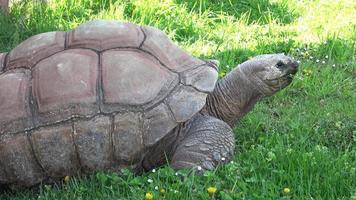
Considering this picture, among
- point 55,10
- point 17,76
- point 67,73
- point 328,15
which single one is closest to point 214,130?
point 67,73

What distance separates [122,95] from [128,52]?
323 millimetres

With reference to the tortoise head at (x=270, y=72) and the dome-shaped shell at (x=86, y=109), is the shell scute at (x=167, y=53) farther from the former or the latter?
the tortoise head at (x=270, y=72)

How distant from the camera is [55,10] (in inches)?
267

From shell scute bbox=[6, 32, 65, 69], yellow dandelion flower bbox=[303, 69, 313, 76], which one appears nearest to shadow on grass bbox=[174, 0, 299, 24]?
yellow dandelion flower bbox=[303, 69, 313, 76]

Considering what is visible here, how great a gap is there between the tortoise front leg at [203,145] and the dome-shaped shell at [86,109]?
0.47 ft

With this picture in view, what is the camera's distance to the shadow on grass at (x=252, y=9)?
7.21 metres

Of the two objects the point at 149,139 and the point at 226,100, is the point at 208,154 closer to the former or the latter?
the point at 149,139

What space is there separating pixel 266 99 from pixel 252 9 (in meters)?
2.41

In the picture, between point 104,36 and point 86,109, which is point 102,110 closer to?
point 86,109

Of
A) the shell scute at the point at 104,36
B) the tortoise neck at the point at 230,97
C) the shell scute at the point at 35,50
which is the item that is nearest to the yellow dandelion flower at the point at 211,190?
the tortoise neck at the point at 230,97

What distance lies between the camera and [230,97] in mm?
4305

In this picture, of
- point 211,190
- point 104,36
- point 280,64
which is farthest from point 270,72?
point 211,190

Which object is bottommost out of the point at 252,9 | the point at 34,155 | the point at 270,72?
the point at 252,9

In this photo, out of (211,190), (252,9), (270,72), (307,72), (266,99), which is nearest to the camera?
(211,190)
